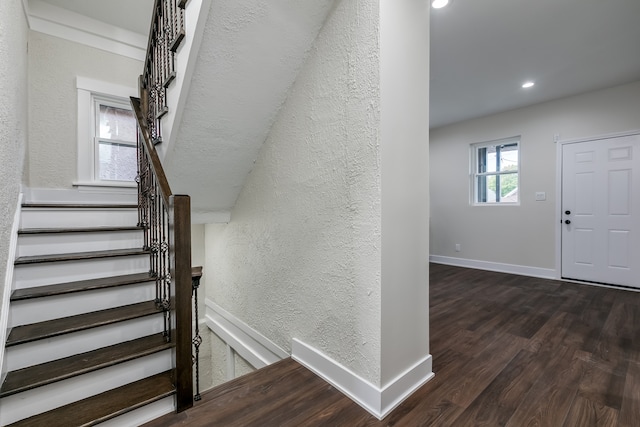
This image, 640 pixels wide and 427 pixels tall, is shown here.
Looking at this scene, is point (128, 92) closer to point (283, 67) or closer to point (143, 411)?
point (283, 67)

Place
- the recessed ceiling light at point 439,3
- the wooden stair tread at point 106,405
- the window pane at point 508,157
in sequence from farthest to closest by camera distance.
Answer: the window pane at point 508,157
the recessed ceiling light at point 439,3
the wooden stair tread at point 106,405

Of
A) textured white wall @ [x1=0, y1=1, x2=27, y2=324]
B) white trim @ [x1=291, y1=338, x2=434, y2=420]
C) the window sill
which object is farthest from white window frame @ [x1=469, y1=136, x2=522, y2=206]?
textured white wall @ [x1=0, y1=1, x2=27, y2=324]

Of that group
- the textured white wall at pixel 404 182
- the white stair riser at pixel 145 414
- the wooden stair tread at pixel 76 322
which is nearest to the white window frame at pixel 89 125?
the wooden stair tread at pixel 76 322

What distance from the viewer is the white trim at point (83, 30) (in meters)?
2.78

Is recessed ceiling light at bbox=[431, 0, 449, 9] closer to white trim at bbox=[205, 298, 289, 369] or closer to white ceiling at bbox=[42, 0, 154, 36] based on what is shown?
white ceiling at bbox=[42, 0, 154, 36]

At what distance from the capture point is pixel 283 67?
1.91m

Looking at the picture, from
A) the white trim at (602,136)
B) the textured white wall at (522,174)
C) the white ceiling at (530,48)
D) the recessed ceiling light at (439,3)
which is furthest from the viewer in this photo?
the textured white wall at (522,174)

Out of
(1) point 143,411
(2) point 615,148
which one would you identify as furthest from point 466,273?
(1) point 143,411

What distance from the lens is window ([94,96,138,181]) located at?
3.17 meters

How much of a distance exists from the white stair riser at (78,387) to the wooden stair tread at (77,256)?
79cm

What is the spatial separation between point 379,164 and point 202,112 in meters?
1.29

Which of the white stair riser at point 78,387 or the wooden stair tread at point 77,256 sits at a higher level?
the wooden stair tread at point 77,256

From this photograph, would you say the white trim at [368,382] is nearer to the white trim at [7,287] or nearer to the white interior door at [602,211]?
the white trim at [7,287]

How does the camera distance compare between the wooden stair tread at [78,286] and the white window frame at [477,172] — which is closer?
the wooden stair tread at [78,286]
